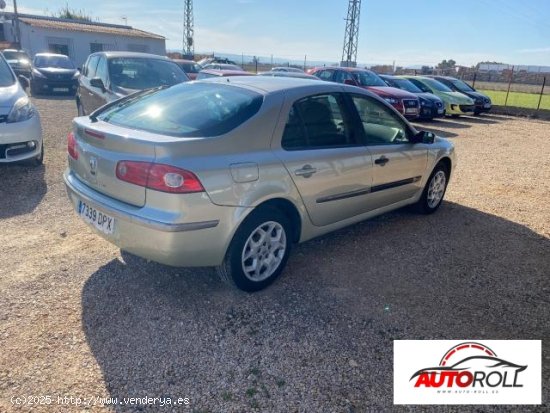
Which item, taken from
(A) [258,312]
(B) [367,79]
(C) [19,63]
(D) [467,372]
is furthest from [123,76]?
(C) [19,63]

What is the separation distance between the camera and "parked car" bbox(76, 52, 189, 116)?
24.2 feet

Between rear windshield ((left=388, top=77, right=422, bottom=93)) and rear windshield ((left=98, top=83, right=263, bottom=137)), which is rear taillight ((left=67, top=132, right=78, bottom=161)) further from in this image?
rear windshield ((left=388, top=77, right=422, bottom=93))

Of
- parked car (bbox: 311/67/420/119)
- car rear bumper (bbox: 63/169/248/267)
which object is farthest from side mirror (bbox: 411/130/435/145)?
parked car (bbox: 311/67/420/119)

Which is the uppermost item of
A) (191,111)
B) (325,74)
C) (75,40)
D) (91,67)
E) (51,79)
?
(75,40)

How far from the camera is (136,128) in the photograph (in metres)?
A: 3.12

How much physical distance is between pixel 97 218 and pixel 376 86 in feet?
42.5

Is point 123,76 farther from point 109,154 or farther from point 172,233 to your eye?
point 172,233

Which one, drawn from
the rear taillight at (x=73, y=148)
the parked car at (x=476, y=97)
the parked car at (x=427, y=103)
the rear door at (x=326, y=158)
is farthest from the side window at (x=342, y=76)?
the rear taillight at (x=73, y=148)

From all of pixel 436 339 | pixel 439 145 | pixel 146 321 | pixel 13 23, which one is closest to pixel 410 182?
pixel 439 145

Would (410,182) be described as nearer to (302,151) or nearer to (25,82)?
(302,151)

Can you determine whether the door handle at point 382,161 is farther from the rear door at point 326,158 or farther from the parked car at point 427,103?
the parked car at point 427,103

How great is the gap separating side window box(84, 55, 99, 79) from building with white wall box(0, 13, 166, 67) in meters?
24.3

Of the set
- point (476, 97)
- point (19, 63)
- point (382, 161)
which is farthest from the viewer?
point (19, 63)

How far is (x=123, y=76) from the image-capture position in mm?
7672
